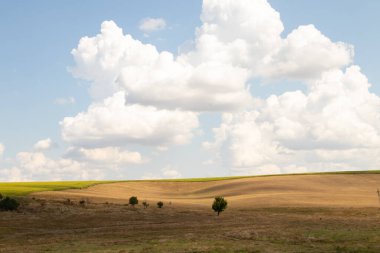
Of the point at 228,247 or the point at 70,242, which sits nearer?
the point at 228,247

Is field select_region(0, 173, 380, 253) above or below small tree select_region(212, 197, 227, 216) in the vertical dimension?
below

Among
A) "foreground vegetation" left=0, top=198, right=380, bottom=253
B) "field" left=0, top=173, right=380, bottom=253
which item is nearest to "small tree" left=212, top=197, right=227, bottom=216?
"field" left=0, top=173, right=380, bottom=253

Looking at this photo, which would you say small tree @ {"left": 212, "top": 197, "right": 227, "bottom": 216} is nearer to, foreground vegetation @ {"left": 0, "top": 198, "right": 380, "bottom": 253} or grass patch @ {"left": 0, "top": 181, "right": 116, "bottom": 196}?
foreground vegetation @ {"left": 0, "top": 198, "right": 380, "bottom": 253}

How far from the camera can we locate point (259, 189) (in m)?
126

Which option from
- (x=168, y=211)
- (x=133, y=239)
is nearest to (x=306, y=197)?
(x=168, y=211)

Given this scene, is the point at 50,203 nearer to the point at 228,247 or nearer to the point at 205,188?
the point at 228,247

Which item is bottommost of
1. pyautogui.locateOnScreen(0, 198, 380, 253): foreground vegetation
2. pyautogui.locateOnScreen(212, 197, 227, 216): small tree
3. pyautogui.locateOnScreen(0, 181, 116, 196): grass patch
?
pyautogui.locateOnScreen(0, 198, 380, 253): foreground vegetation

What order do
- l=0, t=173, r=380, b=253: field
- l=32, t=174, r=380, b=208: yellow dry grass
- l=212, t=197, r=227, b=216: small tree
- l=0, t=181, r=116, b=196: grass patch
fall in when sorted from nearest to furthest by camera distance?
l=0, t=173, r=380, b=253: field → l=212, t=197, r=227, b=216: small tree → l=32, t=174, r=380, b=208: yellow dry grass → l=0, t=181, r=116, b=196: grass patch

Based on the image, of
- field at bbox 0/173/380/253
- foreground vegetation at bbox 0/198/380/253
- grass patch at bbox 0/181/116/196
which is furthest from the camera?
grass patch at bbox 0/181/116/196

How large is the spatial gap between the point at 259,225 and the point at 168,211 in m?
25.7

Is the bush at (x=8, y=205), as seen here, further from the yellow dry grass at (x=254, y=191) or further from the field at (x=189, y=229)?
the yellow dry grass at (x=254, y=191)

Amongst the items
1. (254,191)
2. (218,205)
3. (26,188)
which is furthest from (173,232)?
(26,188)

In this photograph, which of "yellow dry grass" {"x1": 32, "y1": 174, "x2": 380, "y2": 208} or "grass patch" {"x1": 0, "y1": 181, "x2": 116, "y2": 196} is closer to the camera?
"yellow dry grass" {"x1": 32, "y1": 174, "x2": 380, "y2": 208}

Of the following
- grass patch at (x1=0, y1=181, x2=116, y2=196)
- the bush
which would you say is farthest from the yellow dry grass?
the bush
